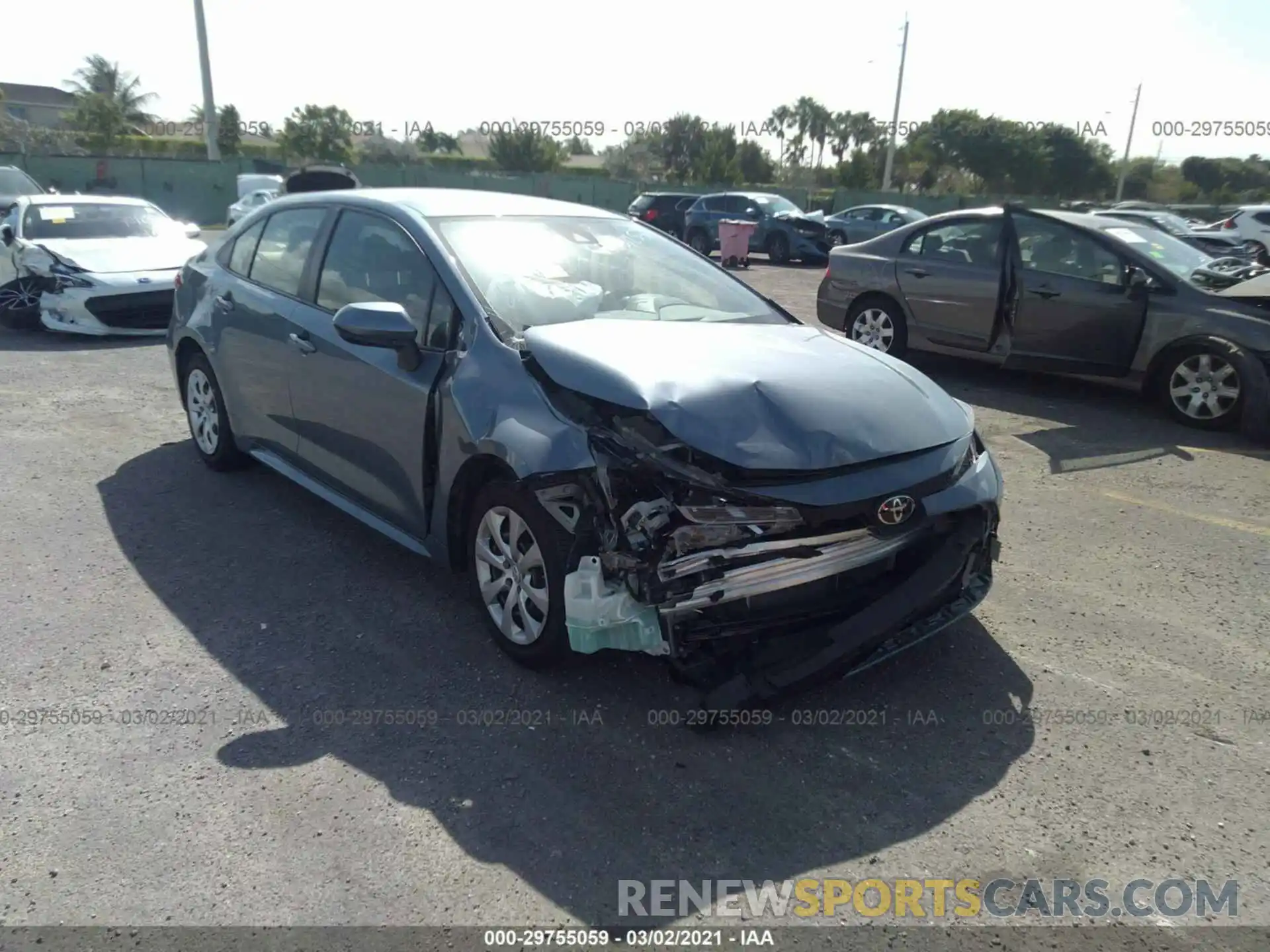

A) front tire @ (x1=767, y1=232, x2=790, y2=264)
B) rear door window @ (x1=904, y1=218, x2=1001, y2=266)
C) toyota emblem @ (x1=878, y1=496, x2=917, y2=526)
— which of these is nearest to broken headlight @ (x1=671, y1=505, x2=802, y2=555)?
toyota emblem @ (x1=878, y1=496, x2=917, y2=526)

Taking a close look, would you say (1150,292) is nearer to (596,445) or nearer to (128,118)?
(596,445)

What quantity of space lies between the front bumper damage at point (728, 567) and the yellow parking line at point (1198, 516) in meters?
2.72

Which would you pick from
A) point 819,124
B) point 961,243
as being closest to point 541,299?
point 961,243

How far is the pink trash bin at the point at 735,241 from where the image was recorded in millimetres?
21562

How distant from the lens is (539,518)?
3350 millimetres

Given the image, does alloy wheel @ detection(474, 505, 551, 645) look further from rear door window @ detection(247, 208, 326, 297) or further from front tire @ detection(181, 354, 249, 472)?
front tire @ detection(181, 354, 249, 472)

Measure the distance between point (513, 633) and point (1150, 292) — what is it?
607 centimetres

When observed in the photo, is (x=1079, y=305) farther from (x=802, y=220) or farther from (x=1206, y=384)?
(x=802, y=220)

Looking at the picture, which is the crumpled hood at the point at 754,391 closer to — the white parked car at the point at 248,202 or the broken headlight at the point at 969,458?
the broken headlight at the point at 969,458

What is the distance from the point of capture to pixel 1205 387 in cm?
709

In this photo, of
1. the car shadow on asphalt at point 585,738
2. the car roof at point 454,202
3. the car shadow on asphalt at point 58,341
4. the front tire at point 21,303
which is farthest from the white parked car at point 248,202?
the car shadow on asphalt at point 585,738

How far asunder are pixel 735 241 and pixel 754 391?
19.2 metres

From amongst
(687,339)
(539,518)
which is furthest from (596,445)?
(687,339)

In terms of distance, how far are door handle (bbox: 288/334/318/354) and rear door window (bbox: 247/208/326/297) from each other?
30 centimetres
